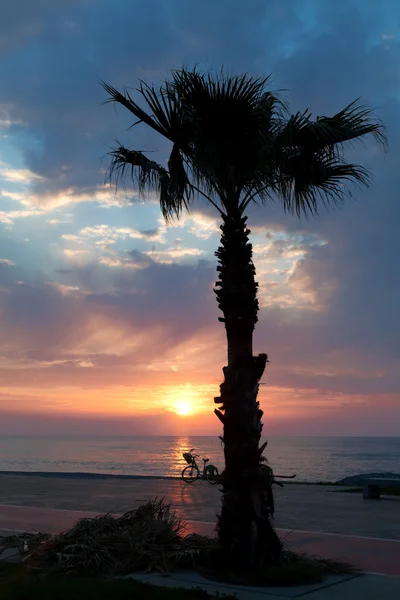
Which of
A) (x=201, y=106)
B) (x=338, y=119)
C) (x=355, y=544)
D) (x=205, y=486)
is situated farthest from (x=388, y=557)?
(x=205, y=486)

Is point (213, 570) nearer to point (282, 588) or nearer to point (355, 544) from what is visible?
point (282, 588)

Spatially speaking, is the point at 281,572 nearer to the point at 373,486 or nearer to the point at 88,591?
the point at 88,591

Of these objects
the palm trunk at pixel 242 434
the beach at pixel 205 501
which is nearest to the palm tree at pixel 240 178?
the palm trunk at pixel 242 434

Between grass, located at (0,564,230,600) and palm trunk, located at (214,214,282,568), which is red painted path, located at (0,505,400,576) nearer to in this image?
palm trunk, located at (214,214,282,568)

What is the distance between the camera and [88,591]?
25.2 ft

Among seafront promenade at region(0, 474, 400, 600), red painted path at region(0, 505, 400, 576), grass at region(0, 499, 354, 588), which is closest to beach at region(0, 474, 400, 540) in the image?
seafront promenade at region(0, 474, 400, 600)

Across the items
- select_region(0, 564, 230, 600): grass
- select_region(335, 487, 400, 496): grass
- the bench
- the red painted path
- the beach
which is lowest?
select_region(0, 564, 230, 600): grass

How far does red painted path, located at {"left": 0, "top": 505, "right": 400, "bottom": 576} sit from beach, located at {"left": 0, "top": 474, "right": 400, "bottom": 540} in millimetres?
682

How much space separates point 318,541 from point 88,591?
5909 mm

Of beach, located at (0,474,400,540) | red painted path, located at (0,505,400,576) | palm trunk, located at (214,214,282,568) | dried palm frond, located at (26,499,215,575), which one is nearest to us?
palm trunk, located at (214,214,282,568)

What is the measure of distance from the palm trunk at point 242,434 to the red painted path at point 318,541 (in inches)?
79.0

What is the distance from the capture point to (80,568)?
932 cm

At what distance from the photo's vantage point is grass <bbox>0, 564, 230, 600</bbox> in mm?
7527

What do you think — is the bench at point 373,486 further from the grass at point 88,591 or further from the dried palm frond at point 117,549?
the grass at point 88,591
